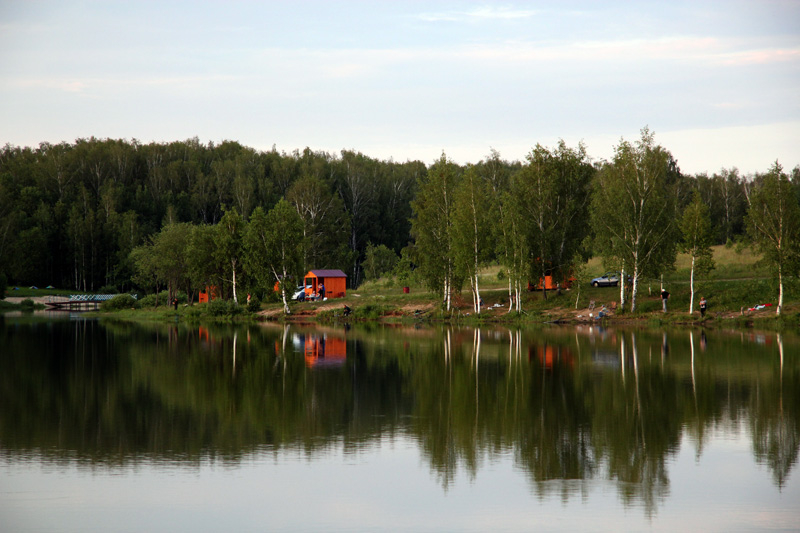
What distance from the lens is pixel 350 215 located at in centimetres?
11256

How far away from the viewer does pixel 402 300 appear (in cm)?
6556

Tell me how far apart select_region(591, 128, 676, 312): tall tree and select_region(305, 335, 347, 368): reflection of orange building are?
19.3 metres

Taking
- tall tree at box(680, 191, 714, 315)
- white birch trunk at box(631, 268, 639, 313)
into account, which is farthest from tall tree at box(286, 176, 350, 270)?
tall tree at box(680, 191, 714, 315)

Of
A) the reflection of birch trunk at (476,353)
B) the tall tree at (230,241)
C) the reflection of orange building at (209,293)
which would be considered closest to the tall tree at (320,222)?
the reflection of orange building at (209,293)

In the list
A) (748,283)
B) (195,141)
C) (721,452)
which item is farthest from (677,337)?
(195,141)

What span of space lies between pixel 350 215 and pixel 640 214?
214ft

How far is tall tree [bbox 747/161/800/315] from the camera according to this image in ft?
150

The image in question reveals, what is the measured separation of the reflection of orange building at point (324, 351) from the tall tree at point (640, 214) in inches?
761

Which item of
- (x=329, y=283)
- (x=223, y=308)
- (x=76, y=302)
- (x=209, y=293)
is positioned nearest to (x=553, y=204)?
(x=329, y=283)

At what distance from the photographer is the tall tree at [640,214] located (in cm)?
5122

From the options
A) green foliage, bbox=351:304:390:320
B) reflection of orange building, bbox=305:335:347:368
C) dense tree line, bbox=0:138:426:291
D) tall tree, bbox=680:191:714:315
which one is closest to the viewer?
reflection of orange building, bbox=305:335:347:368

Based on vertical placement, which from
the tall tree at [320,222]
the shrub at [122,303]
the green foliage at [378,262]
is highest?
the tall tree at [320,222]

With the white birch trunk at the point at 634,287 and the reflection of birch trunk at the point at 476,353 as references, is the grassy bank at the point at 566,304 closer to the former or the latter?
the white birch trunk at the point at 634,287

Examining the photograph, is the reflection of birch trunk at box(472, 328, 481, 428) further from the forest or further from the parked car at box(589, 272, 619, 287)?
the parked car at box(589, 272, 619, 287)
